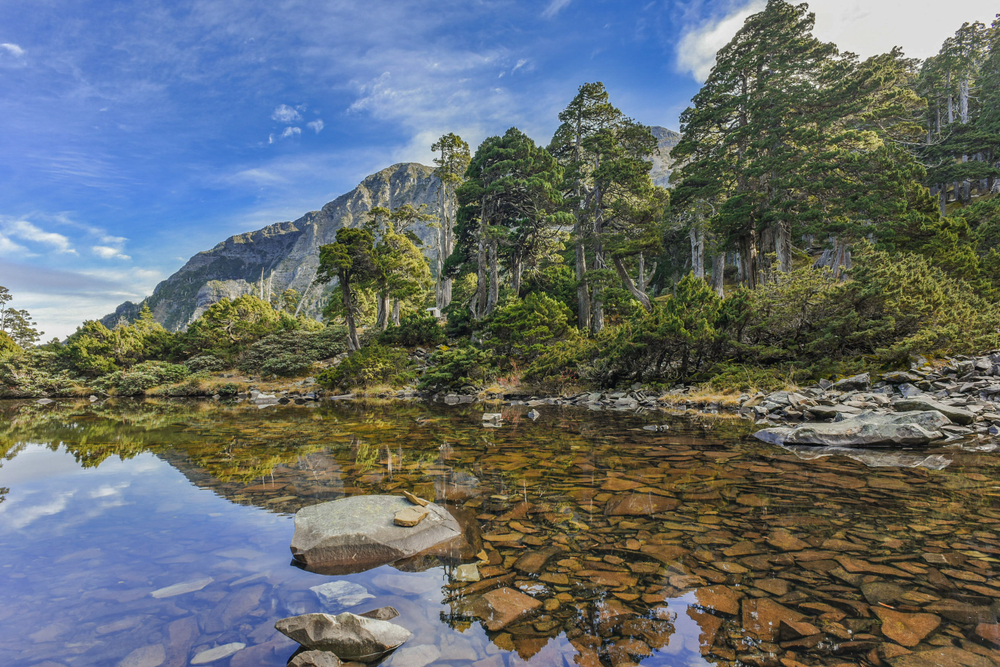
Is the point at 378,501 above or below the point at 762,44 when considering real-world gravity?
below

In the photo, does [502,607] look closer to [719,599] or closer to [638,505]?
[719,599]

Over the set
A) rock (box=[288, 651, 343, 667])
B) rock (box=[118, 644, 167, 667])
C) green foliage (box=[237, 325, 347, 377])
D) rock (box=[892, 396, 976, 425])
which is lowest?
rock (box=[118, 644, 167, 667])

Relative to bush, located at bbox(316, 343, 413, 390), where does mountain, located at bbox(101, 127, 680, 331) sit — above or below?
above

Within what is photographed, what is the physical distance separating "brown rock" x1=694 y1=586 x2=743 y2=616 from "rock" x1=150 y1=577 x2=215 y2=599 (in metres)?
3.30

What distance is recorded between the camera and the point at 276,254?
14262cm

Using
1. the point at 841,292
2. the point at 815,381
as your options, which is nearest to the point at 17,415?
the point at 815,381

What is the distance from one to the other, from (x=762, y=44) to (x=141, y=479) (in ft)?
91.9

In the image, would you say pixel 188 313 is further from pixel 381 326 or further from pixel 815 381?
pixel 815 381

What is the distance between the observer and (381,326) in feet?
85.9

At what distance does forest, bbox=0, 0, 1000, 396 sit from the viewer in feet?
36.4

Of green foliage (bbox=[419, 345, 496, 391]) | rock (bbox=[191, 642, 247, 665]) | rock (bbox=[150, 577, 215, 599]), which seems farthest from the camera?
green foliage (bbox=[419, 345, 496, 391])

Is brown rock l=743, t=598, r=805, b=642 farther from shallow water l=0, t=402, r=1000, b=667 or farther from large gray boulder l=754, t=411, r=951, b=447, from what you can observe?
large gray boulder l=754, t=411, r=951, b=447

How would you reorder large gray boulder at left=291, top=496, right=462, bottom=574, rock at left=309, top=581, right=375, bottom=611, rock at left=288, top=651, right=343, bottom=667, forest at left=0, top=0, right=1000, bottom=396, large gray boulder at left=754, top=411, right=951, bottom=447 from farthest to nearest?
forest at left=0, top=0, right=1000, bottom=396 < large gray boulder at left=754, top=411, right=951, bottom=447 < large gray boulder at left=291, top=496, right=462, bottom=574 < rock at left=309, top=581, right=375, bottom=611 < rock at left=288, top=651, right=343, bottom=667

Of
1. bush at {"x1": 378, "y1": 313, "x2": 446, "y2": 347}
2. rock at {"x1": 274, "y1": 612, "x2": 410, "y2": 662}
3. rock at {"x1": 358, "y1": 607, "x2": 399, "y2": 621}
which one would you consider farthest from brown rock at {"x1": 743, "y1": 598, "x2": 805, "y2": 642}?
bush at {"x1": 378, "y1": 313, "x2": 446, "y2": 347}
